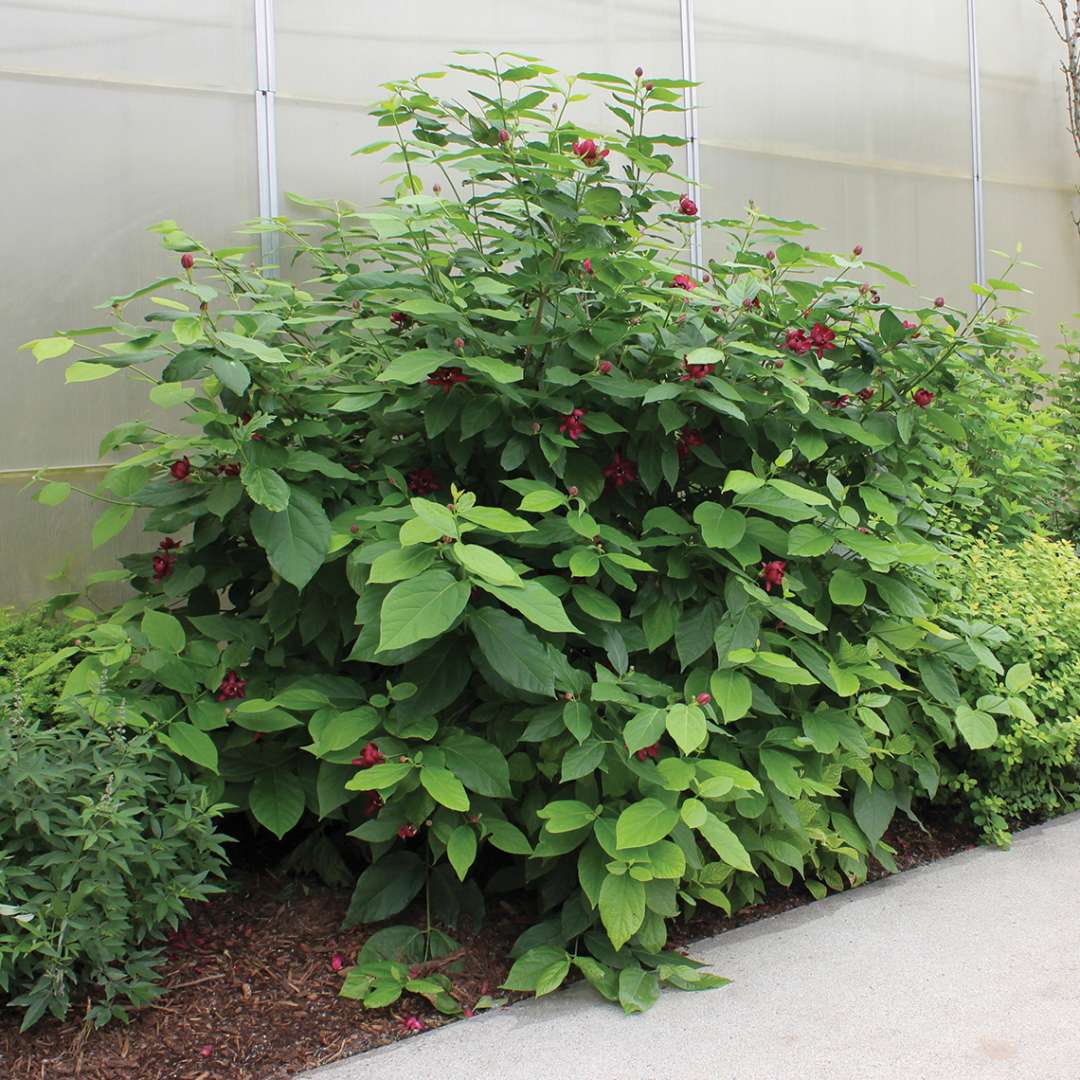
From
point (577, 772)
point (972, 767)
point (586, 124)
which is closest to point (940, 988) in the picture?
point (577, 772)

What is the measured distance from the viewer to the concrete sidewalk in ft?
7.49

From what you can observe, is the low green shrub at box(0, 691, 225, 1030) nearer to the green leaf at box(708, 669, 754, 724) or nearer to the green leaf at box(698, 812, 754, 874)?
the green leaf at box(698, 812, 754, 874)

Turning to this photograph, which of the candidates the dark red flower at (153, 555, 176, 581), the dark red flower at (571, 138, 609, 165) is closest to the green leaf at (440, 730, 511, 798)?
the dark red flower at (153, 555, 176, 581)

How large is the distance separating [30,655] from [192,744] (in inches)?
32.3

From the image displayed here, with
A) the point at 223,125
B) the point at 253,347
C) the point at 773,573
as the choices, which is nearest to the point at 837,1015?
the point at 773,573

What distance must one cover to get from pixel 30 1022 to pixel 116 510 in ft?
4.03

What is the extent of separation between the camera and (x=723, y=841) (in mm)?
2465

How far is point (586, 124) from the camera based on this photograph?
489 centimetres

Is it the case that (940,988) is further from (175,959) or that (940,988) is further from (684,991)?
(175,959)

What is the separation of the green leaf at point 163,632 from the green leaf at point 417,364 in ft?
2.43

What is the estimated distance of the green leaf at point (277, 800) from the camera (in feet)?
8.75

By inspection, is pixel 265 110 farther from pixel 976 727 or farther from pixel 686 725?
pixel 976 727

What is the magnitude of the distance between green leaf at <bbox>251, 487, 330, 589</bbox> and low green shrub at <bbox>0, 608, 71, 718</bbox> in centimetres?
64

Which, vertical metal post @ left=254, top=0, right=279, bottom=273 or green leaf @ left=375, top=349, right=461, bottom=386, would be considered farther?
vertical metal post @ left=254, top=0, right=279, bottom=273
